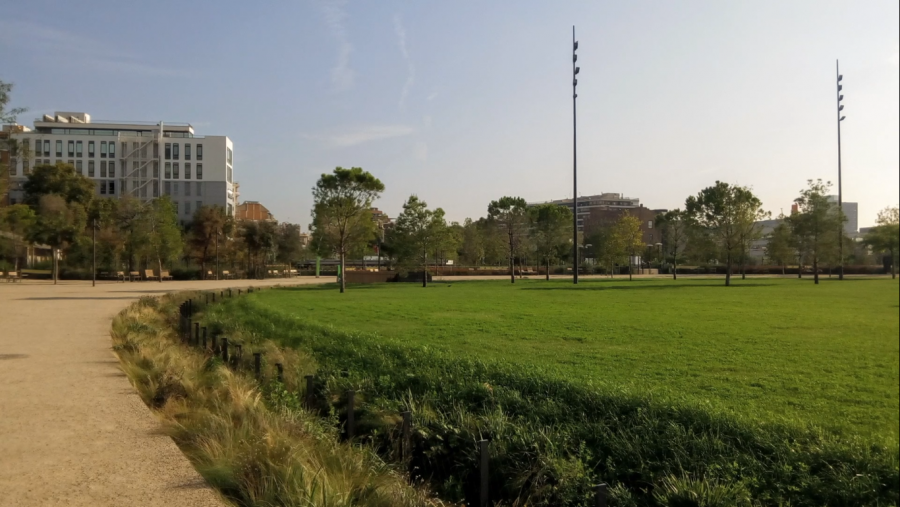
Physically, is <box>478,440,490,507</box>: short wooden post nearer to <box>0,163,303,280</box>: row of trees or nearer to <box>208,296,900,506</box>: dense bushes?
<box>208,296,900,506</box>: dense bushes

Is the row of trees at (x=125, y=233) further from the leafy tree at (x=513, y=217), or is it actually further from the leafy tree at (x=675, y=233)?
the leafy tree at (x=675, y=233)

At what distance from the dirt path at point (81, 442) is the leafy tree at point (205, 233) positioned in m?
55.1

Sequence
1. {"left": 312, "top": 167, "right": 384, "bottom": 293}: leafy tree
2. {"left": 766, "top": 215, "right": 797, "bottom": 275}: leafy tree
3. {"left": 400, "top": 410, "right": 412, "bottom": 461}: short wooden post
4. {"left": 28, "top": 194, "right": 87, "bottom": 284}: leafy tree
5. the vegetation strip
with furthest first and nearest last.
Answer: {"left": 28, "top": 194, "right": 87, "bottom": 284}: leafy tree
{"left": 312, "top": 167, "right": 384, "bottom": 293}: leafy tree
{"left": 766, "top": 215, "right": 797, "bottom": 275}: leafy tree
{"left": 400, "top": 410, "right": 412, "bottom": 461}: short wooden post
the vegetation strip

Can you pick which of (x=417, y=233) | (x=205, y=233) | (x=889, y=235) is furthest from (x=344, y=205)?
(x=889, y=235)

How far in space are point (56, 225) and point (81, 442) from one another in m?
Answer: 58.1

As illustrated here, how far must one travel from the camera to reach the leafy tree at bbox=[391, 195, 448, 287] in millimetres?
50469

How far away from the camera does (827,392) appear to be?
878cm

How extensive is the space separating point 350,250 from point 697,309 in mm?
27593

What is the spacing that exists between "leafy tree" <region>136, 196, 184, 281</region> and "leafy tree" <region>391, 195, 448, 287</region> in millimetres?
23062

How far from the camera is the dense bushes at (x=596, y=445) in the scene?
568cm

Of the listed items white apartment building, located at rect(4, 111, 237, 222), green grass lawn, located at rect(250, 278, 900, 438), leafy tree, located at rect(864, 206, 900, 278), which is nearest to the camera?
leafy tree, located at rect(864, 206, 900, 278)

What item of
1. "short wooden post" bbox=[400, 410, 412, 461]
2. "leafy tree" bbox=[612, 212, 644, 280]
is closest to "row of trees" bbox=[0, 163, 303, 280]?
"leafy tree" bbox=[612, 212, 644, 280]

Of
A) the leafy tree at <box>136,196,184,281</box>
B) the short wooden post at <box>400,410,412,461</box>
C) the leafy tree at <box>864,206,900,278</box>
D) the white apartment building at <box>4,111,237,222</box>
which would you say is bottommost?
the short wooden post at <box>400,410,412,461</box>

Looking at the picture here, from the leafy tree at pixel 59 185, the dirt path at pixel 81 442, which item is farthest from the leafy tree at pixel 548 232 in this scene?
the dirt path at pixel 81 442
